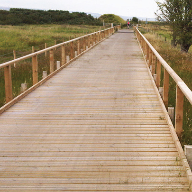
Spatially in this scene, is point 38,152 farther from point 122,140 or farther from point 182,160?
point 182,160

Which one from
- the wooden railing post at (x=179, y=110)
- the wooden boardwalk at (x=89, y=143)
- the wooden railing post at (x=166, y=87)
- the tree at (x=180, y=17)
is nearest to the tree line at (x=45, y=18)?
the tree at (x=180, y=17)

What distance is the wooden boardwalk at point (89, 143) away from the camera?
359 centimetres

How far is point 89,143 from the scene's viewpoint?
4.65 m

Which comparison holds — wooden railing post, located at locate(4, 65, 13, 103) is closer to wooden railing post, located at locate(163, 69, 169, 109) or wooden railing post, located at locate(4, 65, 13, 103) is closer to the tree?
wooden railing post, located at locate(163, 69, 169, 109)

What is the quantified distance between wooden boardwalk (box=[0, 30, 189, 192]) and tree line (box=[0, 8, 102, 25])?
224 feet

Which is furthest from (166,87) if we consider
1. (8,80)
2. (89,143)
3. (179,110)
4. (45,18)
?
(45,18)

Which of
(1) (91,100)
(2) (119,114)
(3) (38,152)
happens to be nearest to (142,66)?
(1) (91,100)

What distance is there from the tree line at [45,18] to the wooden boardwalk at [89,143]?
6816 centimetres

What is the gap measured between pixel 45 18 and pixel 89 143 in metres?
82.7

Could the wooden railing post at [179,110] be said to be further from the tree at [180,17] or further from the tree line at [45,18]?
the tree line at [45,18]

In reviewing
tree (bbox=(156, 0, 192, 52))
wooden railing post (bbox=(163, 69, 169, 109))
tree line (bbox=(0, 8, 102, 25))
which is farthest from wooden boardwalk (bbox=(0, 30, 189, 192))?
tree line (bbox=(0, 8, 102, 25))

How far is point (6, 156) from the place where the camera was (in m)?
4.22

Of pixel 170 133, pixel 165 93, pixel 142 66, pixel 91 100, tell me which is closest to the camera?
pixel 170 133

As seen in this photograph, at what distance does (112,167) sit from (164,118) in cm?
214
